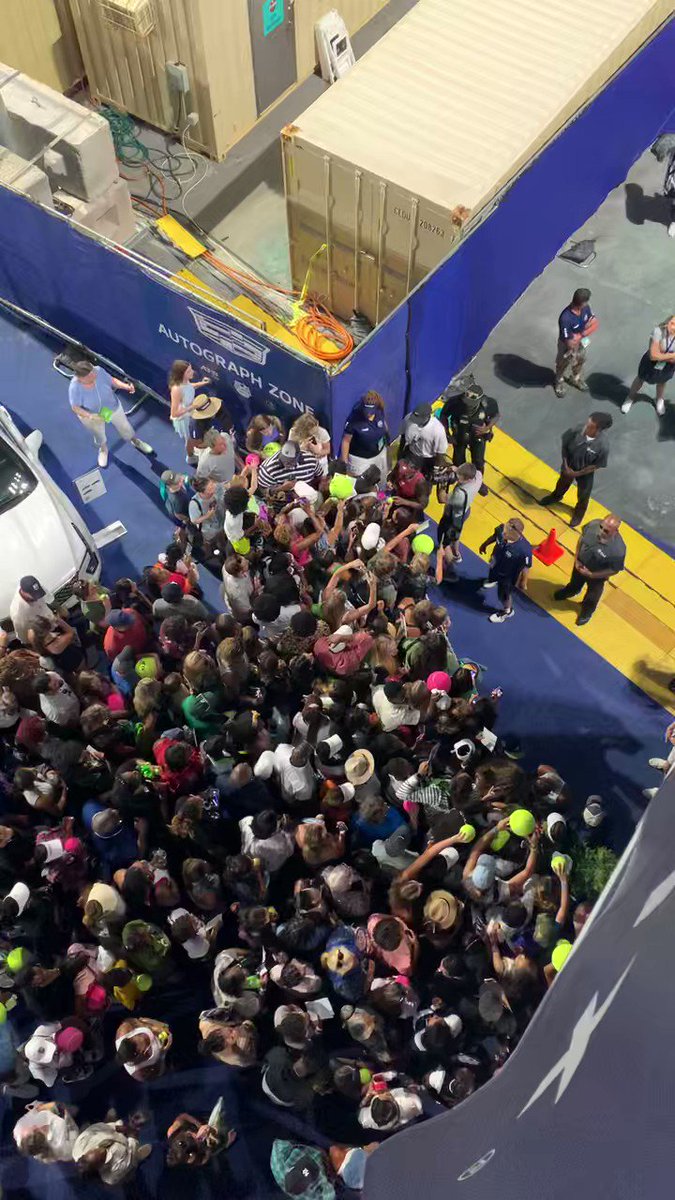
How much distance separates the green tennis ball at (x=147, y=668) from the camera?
8.09 metres

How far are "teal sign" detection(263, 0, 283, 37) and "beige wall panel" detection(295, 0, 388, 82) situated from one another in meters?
0.34

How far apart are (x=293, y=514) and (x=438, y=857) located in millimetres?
3366

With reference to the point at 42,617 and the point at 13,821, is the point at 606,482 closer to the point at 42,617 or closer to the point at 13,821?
the point at 42,617

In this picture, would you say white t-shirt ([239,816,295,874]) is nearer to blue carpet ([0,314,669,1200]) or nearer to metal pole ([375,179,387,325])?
blue carpet ([0,314,669,1200])

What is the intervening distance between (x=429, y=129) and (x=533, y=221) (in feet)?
5.27

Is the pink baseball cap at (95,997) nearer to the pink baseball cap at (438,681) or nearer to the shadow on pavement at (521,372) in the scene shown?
the pink baseball cap at (438,681)

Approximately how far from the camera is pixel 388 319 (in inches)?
385

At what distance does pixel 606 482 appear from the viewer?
11.1 metres

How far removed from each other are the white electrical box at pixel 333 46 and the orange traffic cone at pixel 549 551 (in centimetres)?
786

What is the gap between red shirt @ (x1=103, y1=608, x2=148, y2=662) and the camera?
840 centimetres

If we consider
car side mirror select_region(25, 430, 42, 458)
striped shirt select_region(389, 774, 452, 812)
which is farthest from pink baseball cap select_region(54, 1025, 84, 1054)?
car side mirror select_region(25, 430, 42, 458)

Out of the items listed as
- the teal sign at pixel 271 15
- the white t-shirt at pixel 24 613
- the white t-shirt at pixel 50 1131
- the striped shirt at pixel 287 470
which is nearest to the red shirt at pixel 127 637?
the white t-shirt at pixel 24 613

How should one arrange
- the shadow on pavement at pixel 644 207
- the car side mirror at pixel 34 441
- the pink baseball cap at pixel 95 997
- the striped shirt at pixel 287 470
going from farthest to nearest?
the shadow on pavement at pixel 644 207 < the car side mirror at pixel 34 441 < the striped shirt at pixel 287 470 < the pink baseball cap at pixel 95 997

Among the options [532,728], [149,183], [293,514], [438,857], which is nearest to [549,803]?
[438,857]
